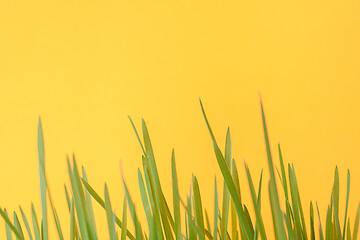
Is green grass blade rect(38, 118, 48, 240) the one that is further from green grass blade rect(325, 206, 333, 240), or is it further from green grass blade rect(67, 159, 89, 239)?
green grass blade rect(325, 206, 333, 240)

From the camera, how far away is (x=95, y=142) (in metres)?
1.83

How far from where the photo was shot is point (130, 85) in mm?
1842

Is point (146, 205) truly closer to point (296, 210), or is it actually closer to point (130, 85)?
point (296, 210)

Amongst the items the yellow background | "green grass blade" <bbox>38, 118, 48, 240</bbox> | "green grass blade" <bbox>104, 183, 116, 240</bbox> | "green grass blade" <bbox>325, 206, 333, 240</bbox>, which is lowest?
"green grass blade" <bbox>325, 206, 333, 240</bbox>

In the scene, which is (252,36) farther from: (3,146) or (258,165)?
(3,146)

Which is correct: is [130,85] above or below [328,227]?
above

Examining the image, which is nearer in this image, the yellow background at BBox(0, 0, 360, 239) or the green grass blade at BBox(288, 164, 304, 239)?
the green grass blade at BBox(288, 164, 304, 239)

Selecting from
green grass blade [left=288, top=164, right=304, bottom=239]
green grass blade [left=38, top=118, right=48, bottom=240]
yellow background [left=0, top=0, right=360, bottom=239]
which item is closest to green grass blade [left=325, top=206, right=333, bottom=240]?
green grass blade [left=288, top=164, right=304, bottom=239]

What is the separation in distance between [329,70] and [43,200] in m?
1.59

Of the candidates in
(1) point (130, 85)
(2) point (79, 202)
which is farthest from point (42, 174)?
(1) point (130, 85)

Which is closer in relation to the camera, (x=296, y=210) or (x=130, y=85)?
(x=296, y=210)

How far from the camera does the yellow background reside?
5.87 feet

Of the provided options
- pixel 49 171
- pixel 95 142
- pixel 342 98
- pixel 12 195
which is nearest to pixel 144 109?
pixel 95 142

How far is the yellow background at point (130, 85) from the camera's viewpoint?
1.79 meters
